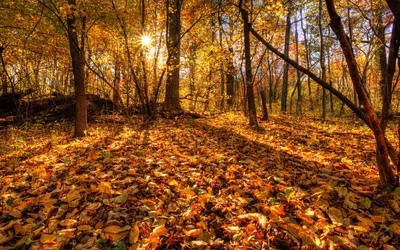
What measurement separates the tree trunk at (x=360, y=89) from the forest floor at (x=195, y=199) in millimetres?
298

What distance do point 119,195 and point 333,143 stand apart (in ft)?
15.3

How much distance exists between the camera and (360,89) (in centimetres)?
228

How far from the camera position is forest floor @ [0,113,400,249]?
1.87 meters

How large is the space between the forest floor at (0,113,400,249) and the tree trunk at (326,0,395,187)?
0.30m

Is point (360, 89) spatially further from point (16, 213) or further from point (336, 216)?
point (16, 213)

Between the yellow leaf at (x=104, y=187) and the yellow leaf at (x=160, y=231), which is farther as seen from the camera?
the yellow leaf at (x=104, y=187)

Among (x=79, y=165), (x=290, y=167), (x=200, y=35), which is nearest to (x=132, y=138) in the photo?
(x=79, y=165)

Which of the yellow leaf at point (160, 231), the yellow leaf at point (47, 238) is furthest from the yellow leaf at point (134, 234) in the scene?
the yellow leaf at point (47, 238)

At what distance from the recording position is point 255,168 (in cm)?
331

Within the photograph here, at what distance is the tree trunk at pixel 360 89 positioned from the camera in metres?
2.21

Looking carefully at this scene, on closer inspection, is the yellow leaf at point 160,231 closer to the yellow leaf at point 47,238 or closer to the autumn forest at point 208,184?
the autumn forest at point 208,184

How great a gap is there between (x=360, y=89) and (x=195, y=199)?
7.07 feet

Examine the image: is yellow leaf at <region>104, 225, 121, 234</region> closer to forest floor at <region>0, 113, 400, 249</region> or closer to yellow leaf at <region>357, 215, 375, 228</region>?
forest floor at <region>0, 113, 400, 249</region>

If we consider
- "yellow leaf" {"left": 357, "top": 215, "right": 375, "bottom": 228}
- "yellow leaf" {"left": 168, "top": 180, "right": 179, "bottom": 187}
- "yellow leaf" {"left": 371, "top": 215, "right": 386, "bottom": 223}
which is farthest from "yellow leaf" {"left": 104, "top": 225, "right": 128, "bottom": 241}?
"yellow leaf" {"left": 371, "top": 215, "right": 386, "bottom": 223}
